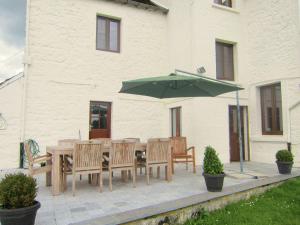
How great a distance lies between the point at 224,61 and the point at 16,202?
27.5ft

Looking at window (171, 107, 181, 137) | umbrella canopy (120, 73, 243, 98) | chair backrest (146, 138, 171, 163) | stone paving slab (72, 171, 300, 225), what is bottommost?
stone paving slab (72, 171, 300, 225)

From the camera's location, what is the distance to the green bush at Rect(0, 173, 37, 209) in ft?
9.77

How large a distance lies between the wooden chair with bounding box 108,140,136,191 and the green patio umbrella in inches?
51.8

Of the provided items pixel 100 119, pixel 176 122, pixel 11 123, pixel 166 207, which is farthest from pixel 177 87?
pixel 11 123

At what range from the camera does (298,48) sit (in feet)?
25.5

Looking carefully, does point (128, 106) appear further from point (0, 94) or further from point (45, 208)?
point (45, 208)

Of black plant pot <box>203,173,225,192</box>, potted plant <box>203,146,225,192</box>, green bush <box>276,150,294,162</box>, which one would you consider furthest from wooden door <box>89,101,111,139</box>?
green bush <box>276,150,294,162</box>

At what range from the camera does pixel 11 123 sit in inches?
301

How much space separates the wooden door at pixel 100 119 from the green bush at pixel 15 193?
A: 566cm

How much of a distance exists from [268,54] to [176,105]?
12.4 ft

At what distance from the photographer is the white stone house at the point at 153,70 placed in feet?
26.0

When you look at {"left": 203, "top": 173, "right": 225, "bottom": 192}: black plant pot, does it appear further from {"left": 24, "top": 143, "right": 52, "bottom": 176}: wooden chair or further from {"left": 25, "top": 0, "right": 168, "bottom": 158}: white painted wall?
{"left": 25, "top": 0, "right": 168, "bottom": 158}: white painted wall

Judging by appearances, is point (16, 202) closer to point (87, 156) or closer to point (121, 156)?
point (87, 156)

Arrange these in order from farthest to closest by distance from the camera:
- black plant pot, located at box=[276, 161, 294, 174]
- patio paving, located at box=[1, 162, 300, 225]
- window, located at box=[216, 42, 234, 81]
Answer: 1. window, located at box=[216, 42, 234, 81]
2. black plant pot, located at box=[276, 161, 294, 174]
3. patio paving, located at box=[1, 162, 300, 225]
